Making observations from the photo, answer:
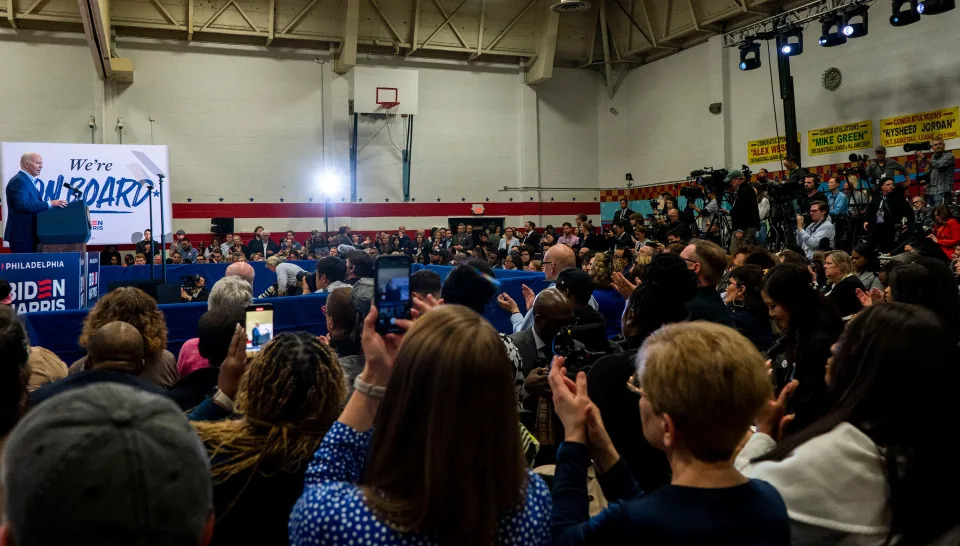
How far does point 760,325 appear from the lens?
394 cm

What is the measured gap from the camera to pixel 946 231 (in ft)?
29.8

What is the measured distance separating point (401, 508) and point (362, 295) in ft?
6.62

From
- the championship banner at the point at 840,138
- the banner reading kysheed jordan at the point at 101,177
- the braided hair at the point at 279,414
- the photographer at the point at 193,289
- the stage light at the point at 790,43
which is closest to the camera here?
the braided hair at the point at 279,414

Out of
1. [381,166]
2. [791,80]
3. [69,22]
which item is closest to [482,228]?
[381,166]

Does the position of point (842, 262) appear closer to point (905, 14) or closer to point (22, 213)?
point (22, 213)

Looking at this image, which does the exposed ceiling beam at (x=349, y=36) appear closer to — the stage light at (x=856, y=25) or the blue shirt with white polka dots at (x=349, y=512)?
the stage light at (x=856, y=25)

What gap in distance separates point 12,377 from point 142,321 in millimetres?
1528

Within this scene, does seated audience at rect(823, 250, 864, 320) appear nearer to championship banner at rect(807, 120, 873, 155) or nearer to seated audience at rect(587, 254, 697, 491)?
seated audience at rect(587, 254, 697, 491)

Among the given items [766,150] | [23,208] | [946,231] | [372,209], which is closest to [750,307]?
[23,208]

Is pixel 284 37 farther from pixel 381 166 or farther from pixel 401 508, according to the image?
pixel 401 508

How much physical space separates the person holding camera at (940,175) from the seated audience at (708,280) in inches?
357

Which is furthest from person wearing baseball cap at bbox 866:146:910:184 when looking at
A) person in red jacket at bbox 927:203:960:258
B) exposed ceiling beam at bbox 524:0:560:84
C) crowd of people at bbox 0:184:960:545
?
crowd of people at bbox 0:184:960:545

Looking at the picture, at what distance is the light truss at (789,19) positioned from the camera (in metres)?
12.1

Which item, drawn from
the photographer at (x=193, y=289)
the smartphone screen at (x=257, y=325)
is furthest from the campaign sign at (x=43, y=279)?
the smartphone screen at (x=257, y=325)
